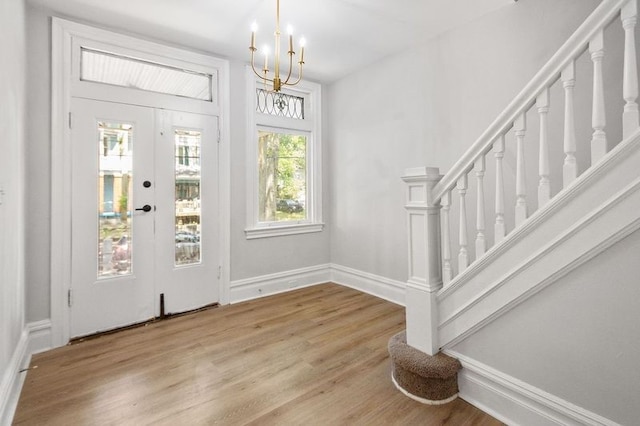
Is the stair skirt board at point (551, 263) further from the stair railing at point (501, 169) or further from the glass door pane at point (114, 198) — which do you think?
the glass door pane at point (114, 198)

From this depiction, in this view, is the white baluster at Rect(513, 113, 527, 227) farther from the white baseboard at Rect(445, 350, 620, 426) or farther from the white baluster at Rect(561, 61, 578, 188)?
the white baseboard at Rect(445, 350, 620, 426)

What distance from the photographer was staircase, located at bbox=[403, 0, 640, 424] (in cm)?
126

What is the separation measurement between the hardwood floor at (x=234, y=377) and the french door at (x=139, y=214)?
291 mm

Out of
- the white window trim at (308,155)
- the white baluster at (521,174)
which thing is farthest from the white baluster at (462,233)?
the white window trim at (308,155)

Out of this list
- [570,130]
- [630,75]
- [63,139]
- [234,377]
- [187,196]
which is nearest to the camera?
[630,75]

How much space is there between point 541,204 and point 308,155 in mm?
2970

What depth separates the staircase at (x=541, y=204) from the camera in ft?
4.13

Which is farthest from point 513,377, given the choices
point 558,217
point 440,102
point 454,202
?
point 440,102

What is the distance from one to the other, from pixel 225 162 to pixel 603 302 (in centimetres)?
316

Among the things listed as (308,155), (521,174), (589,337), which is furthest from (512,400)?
(308,155)

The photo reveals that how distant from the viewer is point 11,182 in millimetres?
1908

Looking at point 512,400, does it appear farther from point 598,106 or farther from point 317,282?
point 317,282

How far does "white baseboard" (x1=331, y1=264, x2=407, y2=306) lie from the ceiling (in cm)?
253

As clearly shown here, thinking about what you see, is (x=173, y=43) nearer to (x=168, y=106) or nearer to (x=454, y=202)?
(x=168, y=106)
